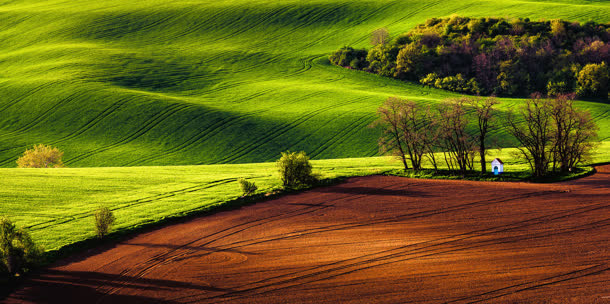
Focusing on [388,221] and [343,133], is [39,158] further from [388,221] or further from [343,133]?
[388,221]

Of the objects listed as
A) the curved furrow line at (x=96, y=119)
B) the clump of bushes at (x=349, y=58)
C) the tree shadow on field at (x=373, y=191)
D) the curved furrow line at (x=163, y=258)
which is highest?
the clump of bushes at (x=349, y=58)

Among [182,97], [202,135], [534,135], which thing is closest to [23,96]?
[182,97]

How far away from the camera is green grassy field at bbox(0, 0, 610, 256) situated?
41.5m

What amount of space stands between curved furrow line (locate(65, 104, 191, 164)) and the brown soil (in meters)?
38.4

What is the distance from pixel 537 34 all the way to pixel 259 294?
291ft

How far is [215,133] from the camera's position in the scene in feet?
233

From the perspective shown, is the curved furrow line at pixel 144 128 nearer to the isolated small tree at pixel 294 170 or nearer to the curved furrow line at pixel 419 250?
the isolated small tree at pixel 294 170

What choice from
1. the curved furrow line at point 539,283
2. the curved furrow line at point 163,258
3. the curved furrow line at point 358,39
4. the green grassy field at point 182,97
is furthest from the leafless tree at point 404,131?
the curved furrow line at point 358,39

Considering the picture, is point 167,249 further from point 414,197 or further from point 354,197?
point 414,197

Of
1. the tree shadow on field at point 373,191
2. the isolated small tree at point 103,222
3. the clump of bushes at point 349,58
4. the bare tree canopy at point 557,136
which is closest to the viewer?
the isolated small tree at point 103,222

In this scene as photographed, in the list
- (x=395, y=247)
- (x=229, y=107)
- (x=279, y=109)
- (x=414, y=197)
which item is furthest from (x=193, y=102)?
(x=395, y=247)

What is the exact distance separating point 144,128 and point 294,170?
38.8 meters

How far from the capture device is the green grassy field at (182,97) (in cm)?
4150

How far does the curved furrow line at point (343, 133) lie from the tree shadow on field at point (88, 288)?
40.8 metres
